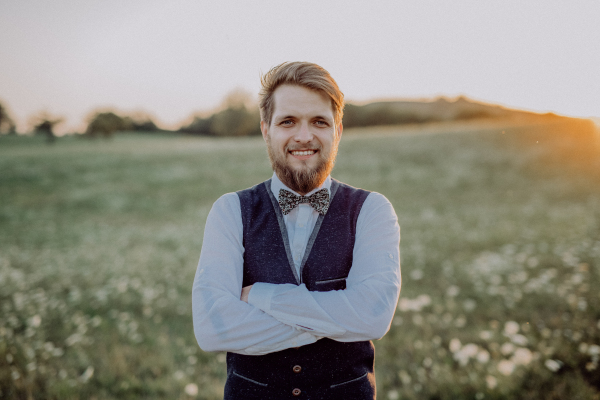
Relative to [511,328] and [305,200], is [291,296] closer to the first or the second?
[305,200]

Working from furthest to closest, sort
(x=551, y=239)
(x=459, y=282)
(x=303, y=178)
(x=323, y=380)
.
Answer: (x=551, y=239) → (x=459, y=282) → (x=303, y=178) → (x=323, y=380)

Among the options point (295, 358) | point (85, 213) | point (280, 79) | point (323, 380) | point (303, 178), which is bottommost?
point (85, 213)

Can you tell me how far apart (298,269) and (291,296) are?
0.21m

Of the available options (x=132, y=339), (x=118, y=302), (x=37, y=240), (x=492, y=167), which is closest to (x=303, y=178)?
(x=132, y=339)

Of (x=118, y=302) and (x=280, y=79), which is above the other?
(x=280, y=79)

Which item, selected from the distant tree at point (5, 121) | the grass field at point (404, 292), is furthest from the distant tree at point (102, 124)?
the grass field at point (404, 292)

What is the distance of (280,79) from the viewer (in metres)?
2.19

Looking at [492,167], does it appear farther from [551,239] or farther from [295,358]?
[295,358]

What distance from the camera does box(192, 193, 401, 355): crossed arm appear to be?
1.97 meters

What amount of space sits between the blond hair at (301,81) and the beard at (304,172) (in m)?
0.27

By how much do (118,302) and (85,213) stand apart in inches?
428

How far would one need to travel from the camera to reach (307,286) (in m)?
2.13

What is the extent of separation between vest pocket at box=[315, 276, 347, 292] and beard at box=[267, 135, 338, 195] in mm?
589

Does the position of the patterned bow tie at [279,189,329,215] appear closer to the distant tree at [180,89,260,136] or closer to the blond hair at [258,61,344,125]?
the blond hair at [258,61,344,125]
